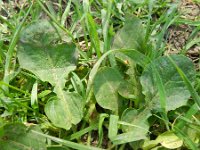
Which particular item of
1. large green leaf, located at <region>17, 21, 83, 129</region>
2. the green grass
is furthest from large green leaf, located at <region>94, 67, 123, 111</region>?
large green leaf, located at <region>17, 21, 83, 129</region>

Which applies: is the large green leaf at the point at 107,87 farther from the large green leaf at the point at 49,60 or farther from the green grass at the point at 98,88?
the large green leaf at the point at 49,60

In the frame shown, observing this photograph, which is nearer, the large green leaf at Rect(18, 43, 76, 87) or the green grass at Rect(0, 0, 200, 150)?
the green grass at Rect(0, 0, 200, 150)

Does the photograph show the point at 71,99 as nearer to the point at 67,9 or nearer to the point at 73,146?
the point at 73,146

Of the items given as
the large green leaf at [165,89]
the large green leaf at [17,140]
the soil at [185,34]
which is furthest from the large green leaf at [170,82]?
the large green leaf at [17,140]

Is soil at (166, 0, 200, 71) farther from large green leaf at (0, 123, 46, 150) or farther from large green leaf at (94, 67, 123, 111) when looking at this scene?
large green leaf at (0, 123, 46, 150)

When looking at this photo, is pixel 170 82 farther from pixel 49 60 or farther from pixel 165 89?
pixel 49 60

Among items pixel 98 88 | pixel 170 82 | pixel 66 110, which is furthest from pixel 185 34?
pixel 66 110

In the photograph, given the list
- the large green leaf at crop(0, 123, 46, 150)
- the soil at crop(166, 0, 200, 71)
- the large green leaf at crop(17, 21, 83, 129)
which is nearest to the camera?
the large green leaf at crop(0, 123, 46, 150)

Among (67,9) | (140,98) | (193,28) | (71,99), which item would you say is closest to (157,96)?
(140,98)
